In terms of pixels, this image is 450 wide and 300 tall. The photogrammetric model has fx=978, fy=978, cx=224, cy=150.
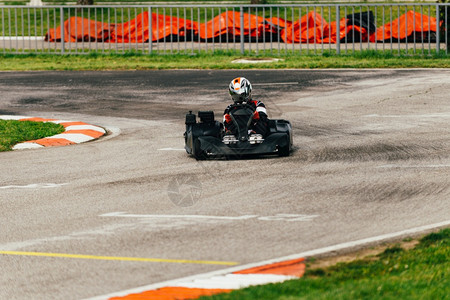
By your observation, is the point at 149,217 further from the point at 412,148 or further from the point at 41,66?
the point at 41,66

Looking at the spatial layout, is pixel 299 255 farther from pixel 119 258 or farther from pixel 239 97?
pixel 239 97

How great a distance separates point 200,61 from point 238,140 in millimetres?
14005

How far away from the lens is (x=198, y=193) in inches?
380

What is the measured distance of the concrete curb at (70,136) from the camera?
1410 centimetres

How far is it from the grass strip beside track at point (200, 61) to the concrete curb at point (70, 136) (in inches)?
339

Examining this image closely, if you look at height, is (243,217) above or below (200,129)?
below

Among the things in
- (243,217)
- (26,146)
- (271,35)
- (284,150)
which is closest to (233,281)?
(243,217)

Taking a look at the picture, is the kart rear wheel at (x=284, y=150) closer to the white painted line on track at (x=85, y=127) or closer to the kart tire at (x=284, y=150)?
the kart tire at (x=284, y=150)

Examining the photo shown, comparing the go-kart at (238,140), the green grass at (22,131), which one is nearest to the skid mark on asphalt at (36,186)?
the go-kart at (238,140)

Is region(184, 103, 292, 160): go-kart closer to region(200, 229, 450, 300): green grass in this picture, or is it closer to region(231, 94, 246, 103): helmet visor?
region(231, 94, 246, 103): helmet visor

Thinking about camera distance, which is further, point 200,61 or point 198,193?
point 200,61

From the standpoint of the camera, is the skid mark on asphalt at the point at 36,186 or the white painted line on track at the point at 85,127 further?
the white painted line on track at the point at 85,127

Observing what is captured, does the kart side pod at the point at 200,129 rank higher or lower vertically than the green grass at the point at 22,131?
higher

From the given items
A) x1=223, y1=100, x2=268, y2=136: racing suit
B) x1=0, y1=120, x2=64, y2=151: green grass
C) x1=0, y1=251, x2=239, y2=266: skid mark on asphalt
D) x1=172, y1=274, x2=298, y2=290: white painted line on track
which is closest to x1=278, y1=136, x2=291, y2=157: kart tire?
x1=223, y1=100, x2=268, y2=136: racing suit
